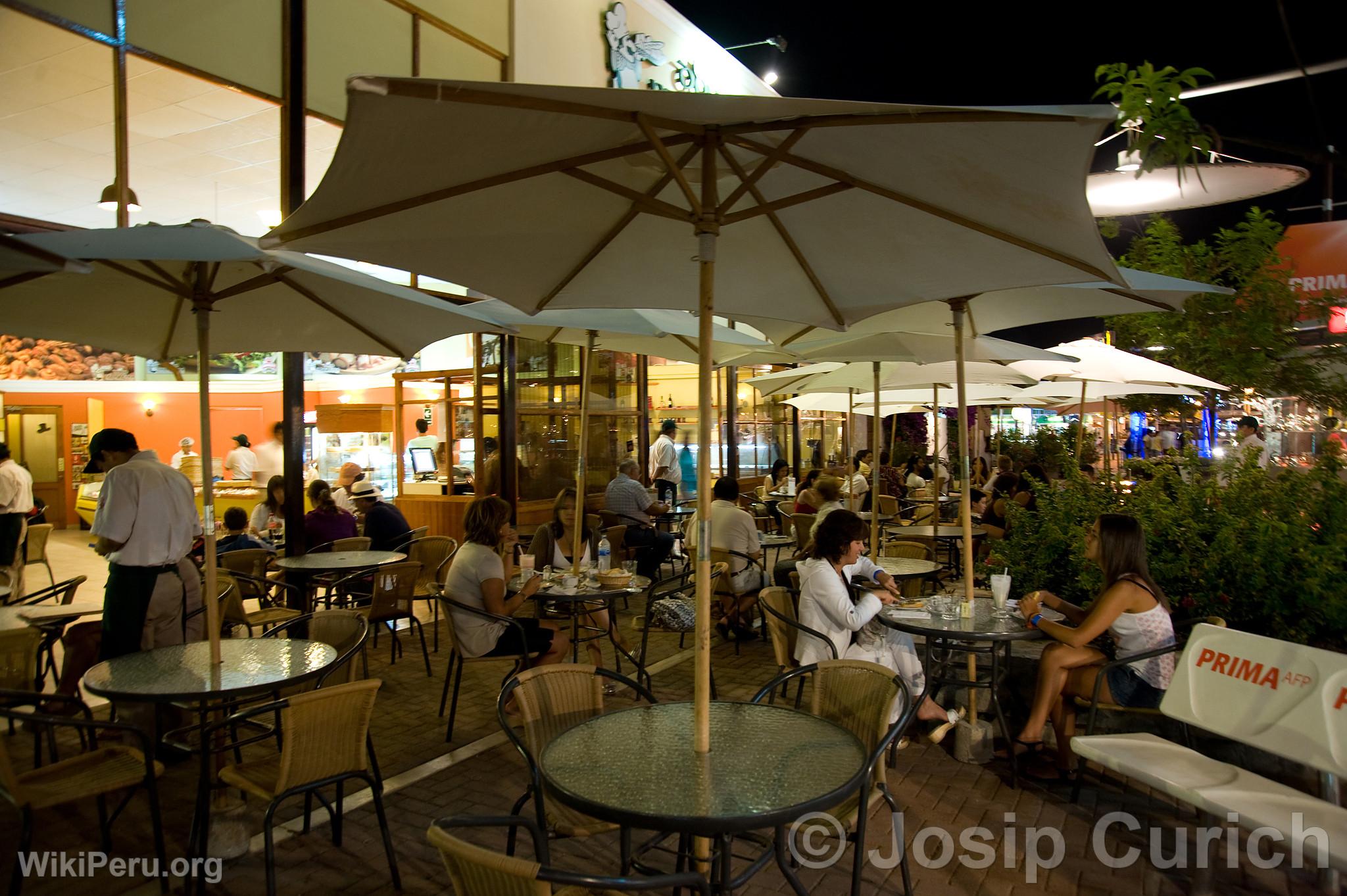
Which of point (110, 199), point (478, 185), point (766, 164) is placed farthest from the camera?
point (110, 199)

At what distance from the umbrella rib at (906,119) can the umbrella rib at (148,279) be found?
9.31ft

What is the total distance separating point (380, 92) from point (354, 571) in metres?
5.34

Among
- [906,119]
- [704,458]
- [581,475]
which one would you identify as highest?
[906,119]

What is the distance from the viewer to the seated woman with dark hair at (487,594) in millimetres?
4852

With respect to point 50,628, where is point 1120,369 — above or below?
above

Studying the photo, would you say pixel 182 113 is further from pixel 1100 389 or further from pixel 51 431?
pixel 51 431

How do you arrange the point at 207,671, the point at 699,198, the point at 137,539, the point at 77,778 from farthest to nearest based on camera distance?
the point at 137,539
the point at 207,671
the point at 699,198
the point at 77,778

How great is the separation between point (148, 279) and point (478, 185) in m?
2.06

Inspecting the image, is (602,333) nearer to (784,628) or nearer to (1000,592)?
(784,628)

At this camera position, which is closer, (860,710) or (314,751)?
(314,751)

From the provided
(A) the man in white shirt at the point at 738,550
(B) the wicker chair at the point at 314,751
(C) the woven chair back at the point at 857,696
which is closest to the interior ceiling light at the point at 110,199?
(B) the wicker chair at the point at 314,751

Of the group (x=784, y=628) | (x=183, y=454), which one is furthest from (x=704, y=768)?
(x=183, y=454)

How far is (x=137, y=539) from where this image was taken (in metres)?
4.45

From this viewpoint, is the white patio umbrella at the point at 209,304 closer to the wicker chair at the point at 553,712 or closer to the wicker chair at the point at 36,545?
the wicker chair at the point at 553,712
